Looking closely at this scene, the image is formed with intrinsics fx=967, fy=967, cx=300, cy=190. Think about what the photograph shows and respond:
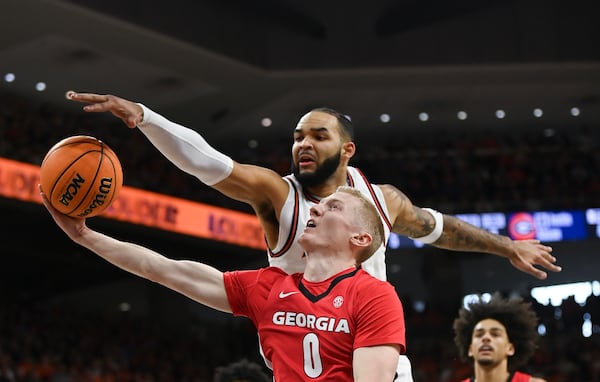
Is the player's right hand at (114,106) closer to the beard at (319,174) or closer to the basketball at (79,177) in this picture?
the basketball at (79,177)

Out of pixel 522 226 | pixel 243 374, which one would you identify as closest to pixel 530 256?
pixel 243 374

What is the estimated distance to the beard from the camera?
194 inches

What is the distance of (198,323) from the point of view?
2297 centimetres

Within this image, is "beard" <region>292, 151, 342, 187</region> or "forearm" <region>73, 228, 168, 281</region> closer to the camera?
"forearm" <region>73, 228, 168, 281</region>

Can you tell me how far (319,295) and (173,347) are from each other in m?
16.8

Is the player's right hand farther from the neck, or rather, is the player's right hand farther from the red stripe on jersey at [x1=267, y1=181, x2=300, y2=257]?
the neck

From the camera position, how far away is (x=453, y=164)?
2320 cm

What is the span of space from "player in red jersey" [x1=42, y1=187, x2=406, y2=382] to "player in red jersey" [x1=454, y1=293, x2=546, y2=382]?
110 inches

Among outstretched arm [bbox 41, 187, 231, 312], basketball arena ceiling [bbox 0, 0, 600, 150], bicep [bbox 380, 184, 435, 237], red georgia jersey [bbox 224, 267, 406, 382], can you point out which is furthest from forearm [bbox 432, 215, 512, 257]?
basketball arena ceiling [bbox 0, 0, 600, 150]

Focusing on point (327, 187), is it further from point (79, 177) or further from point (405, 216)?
point (79, 177)

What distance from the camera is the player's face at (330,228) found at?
13.1 ft

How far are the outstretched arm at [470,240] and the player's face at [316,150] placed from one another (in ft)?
2.42

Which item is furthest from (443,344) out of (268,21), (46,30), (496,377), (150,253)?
→ (150,253)

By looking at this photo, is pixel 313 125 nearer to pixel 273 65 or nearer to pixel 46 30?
pixel 46 30
